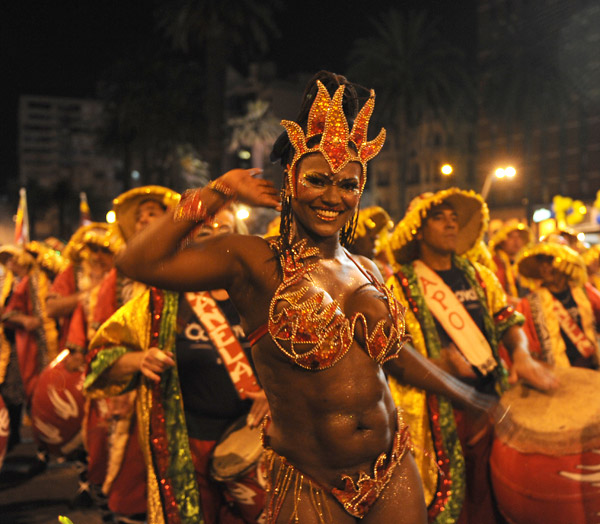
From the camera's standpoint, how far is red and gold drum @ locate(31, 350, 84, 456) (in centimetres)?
511

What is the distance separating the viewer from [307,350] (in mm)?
2229

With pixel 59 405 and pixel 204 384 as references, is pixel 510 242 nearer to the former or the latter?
pixel 59 405

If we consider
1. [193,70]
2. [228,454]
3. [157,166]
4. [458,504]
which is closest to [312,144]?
[228,454]

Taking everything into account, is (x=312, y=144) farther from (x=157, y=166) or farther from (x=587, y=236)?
(x=157, y=166)

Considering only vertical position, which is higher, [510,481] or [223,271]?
[223,271]

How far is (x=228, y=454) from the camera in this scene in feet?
11.0

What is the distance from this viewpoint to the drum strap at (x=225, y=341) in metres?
3.50

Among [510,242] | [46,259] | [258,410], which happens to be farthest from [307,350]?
[46,259]

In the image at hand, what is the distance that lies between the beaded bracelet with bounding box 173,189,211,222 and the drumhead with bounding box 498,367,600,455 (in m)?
2.00

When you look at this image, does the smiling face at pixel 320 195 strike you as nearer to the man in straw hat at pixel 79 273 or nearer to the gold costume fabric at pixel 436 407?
the gold costume fabric at pixel 436 407

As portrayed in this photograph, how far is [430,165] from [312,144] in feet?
197

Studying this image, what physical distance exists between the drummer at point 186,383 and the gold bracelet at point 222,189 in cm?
131

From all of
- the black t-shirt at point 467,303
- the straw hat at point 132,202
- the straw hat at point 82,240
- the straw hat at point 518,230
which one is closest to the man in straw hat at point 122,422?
the straw hat at point 132,202

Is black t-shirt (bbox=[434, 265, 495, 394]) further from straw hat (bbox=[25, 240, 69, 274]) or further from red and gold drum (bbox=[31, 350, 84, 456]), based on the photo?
straw hat (bbox=[25, 240, 69, 274])
